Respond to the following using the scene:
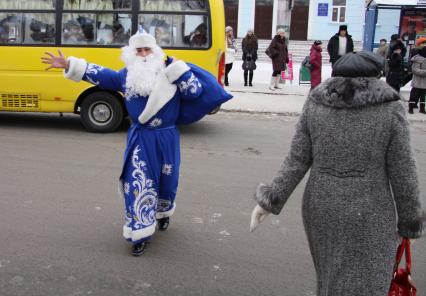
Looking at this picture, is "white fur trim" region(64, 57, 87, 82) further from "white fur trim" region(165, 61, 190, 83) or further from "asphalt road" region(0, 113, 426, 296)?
"asphalt road" region(0, 113, 426, 296)

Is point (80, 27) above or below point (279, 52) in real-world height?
above

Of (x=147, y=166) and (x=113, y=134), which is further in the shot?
(x=113, y=134)

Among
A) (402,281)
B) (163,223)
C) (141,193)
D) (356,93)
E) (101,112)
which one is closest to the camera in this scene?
(356,93)

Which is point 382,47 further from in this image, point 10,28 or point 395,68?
point 10,28

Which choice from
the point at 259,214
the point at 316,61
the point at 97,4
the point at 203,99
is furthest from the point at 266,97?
the point at 259,214

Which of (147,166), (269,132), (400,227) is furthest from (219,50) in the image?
(400,227)

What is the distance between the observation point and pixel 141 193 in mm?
4023

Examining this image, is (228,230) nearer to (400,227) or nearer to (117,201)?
(117,201)

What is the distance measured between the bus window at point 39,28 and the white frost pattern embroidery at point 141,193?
5287mm

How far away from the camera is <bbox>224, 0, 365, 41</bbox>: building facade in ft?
95.1

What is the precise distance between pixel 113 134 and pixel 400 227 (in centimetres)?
665

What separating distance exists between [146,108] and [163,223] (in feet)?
3.73

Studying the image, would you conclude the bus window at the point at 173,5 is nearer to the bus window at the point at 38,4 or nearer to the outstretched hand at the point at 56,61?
the bus window at the point at 38,4

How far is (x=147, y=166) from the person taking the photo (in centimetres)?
402
